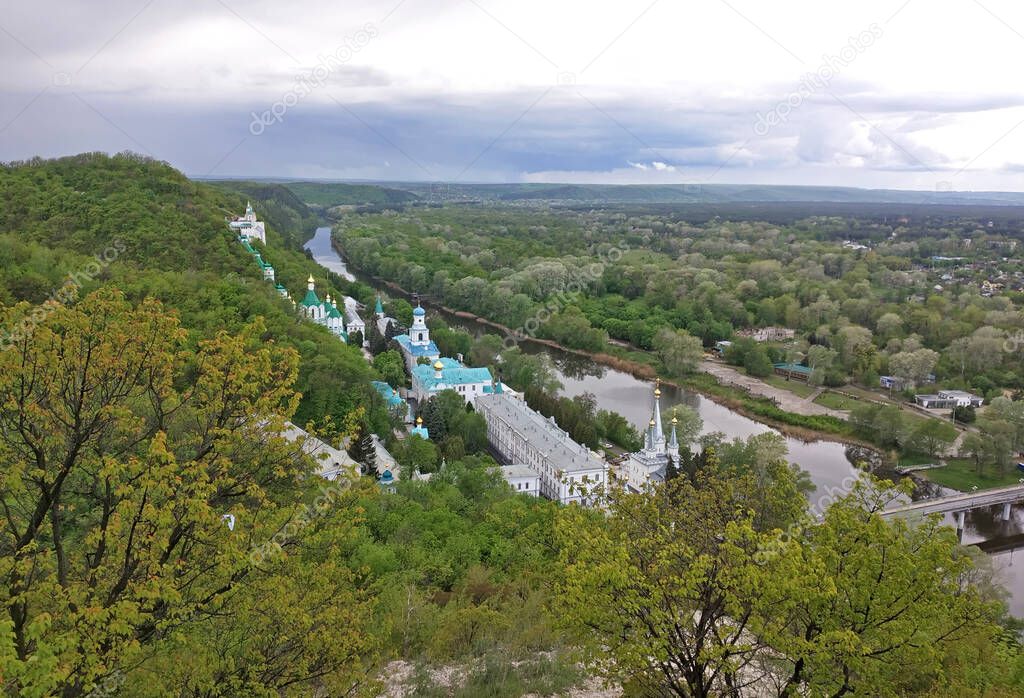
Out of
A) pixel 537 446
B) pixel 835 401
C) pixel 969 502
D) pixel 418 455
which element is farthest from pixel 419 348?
pixel 969 502

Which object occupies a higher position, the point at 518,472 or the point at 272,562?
the point at 272,562

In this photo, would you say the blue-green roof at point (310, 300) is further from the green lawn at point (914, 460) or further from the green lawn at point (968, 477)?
the green lawn at point (968, 477)

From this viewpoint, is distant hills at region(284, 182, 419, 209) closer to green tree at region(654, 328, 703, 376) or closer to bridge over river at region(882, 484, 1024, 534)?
green tree at region(654, 328, 703, 376)

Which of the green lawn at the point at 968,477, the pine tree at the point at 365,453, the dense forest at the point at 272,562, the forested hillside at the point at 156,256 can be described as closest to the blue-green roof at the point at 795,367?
the green lawn at the point at 968,477

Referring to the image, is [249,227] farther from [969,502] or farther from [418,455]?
[969,502]

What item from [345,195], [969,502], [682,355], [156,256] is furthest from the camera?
[345,195]

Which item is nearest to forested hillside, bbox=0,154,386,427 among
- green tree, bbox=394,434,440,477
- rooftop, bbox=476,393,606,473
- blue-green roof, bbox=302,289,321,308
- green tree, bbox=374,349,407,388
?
green tree, bbox=394,434,440,477
